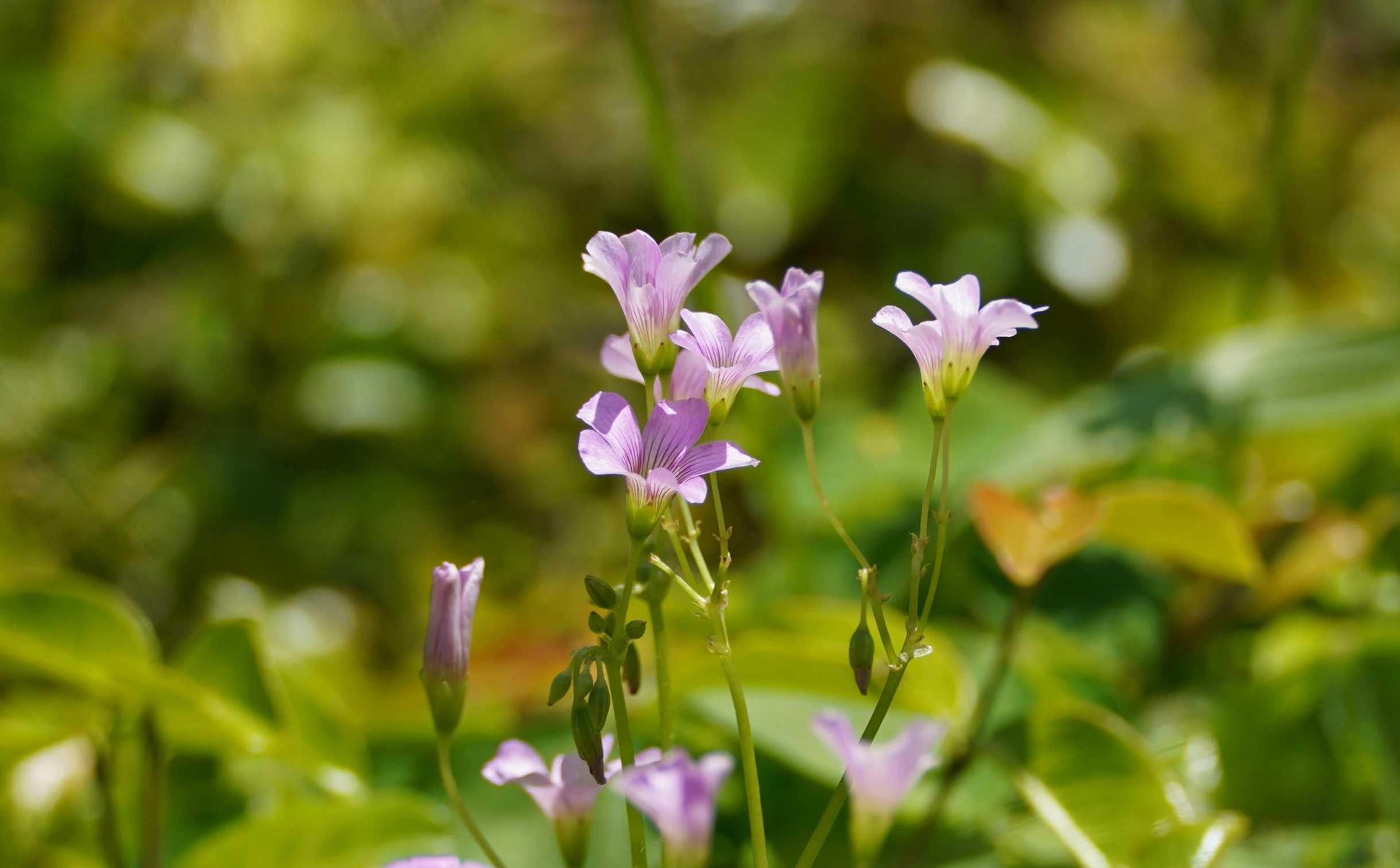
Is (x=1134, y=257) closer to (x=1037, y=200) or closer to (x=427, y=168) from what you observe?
(x=1037, y=200)

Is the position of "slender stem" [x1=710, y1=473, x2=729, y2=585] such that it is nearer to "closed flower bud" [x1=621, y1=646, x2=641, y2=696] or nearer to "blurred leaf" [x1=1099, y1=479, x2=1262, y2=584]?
"closed flower bud" [x1=621, y1=646, x2=641, y2=696]

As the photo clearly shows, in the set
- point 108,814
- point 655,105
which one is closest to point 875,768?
point 108,814

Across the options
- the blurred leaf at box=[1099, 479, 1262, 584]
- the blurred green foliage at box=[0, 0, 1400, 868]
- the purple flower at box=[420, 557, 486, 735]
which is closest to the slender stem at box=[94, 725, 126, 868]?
the blurred green foliage at box=[0, 0, 1400, 868]

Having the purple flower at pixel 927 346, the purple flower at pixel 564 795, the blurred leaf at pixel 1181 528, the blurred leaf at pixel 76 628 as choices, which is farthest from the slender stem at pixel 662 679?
the blurred leaf at pixel 76 628

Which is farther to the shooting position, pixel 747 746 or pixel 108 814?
pixel 108 814

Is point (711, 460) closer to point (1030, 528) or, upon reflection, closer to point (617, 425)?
point (617, 425)

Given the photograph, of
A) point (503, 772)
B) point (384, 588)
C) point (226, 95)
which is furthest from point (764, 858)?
point (226, 95)

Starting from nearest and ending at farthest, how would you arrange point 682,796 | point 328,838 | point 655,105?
point 682,796 → point 328,838 → point 655,105
